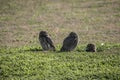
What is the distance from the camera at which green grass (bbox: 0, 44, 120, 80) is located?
10383mm

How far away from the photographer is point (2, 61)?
11523 mm

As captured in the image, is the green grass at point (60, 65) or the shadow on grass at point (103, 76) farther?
the green grass at point (60, 65)

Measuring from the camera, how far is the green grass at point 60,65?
1038 centimetres

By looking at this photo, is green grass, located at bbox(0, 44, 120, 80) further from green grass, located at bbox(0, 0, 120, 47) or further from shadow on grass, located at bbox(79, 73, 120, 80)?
green grass, located at bbox(0, 0, 120, 47)

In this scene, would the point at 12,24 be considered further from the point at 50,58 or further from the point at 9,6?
the point at 50,58

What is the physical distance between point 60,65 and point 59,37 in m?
5.66

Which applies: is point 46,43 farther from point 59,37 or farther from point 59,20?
point 59,20

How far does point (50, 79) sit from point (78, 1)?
18708 millimetres

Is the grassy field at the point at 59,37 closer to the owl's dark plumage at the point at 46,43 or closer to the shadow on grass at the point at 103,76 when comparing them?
the shadow on grass at the point at 103,76

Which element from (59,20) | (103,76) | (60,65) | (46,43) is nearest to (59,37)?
(46,43)

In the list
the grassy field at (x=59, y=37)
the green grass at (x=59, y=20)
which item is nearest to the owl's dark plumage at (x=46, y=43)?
the grassy field at (x=59, y=37)

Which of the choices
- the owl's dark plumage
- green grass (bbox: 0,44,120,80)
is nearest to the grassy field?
green grass (bbox: 0,44,120,80)

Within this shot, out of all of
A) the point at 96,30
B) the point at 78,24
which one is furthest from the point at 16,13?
the point at 96,30

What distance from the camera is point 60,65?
1116 cm
